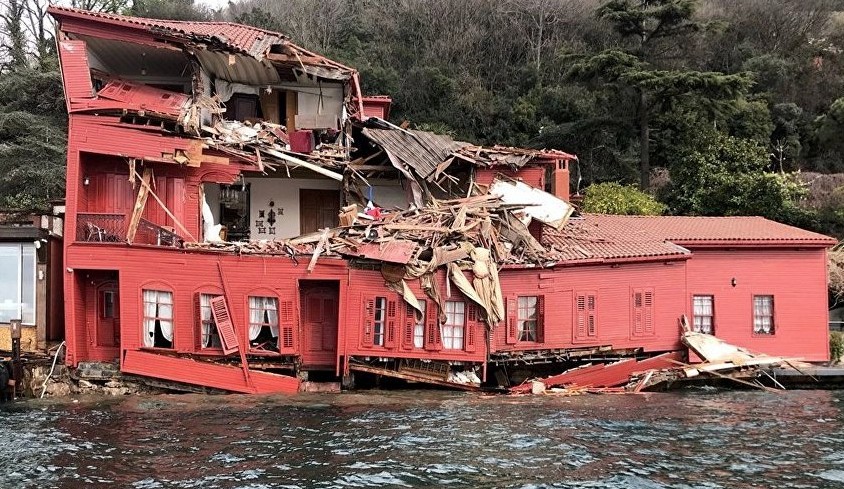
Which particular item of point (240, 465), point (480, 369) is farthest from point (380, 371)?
point (240, 465)

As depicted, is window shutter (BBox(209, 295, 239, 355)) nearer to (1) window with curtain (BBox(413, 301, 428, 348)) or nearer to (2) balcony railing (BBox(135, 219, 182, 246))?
(2) balcony railing (BBox(135, 219, 182, 246))

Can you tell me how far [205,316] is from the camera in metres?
21.6

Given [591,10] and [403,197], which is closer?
[403,197]

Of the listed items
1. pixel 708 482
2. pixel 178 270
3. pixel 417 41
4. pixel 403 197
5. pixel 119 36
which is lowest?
pixel 708 482

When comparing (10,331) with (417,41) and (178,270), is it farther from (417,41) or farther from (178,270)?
(417,41)

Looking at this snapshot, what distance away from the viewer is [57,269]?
76.0ft

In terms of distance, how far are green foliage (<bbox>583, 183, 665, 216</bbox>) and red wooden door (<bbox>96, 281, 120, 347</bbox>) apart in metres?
20.7

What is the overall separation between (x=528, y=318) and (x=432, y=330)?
130 inches

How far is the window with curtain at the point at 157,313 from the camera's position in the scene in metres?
21.6

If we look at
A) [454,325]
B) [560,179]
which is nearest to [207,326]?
[454,325]

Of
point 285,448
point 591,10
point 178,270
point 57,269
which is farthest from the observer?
point 591,10

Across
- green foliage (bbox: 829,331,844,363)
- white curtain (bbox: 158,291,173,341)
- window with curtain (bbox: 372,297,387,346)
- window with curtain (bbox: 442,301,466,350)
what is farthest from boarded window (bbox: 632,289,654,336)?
white curtain (bbox: 158,291,173,341)

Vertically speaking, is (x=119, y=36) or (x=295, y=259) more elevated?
(x=119, y=36)

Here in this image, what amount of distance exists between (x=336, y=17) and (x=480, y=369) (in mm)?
37831
